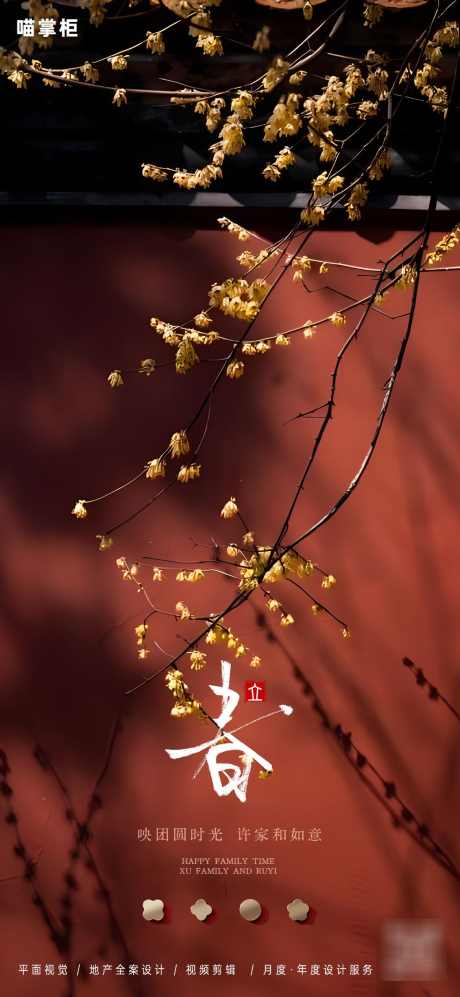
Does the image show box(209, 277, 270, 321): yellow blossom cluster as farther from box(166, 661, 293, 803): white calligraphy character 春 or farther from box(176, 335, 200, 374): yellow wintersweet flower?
box(166, 661, 293, 803): white calligraphy character 春

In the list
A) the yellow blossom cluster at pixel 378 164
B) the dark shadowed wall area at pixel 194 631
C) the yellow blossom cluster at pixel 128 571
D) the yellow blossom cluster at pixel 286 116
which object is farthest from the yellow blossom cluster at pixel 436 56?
the yellow blossom cluster at pixel 128 571

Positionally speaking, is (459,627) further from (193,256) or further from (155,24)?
(155,24)

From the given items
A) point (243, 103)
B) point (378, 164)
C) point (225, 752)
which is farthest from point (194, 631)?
point (243, 103)

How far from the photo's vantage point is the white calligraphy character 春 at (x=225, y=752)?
349 cm

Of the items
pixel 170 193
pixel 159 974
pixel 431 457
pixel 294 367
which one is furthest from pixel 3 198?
pixel 159 974

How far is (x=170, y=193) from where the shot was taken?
3551 millimetres

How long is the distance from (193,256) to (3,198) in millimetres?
808

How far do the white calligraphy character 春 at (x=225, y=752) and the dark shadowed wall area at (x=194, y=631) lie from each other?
1.7 inches

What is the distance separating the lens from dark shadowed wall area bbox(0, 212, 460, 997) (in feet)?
11.3

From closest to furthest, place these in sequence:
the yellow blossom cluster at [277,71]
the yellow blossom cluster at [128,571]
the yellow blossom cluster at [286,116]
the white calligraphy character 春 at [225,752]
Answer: the yellow blossom cluster at [277,71]
the yellow blossom cluster at [286,116]
the yellow blossom cluster at [128,571]
the white calligraphy character 春 at [225,752]

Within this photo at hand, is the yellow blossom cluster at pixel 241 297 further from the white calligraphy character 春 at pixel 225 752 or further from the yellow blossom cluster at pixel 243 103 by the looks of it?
the white calligraphy character 春 at pixel 225 752

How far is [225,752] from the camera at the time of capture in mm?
3502

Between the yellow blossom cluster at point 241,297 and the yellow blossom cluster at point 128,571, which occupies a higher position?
the yellow blossom cluster at point 241,297

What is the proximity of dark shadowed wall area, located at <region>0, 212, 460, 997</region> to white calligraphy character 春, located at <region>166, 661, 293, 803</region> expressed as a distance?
0.04 meters
